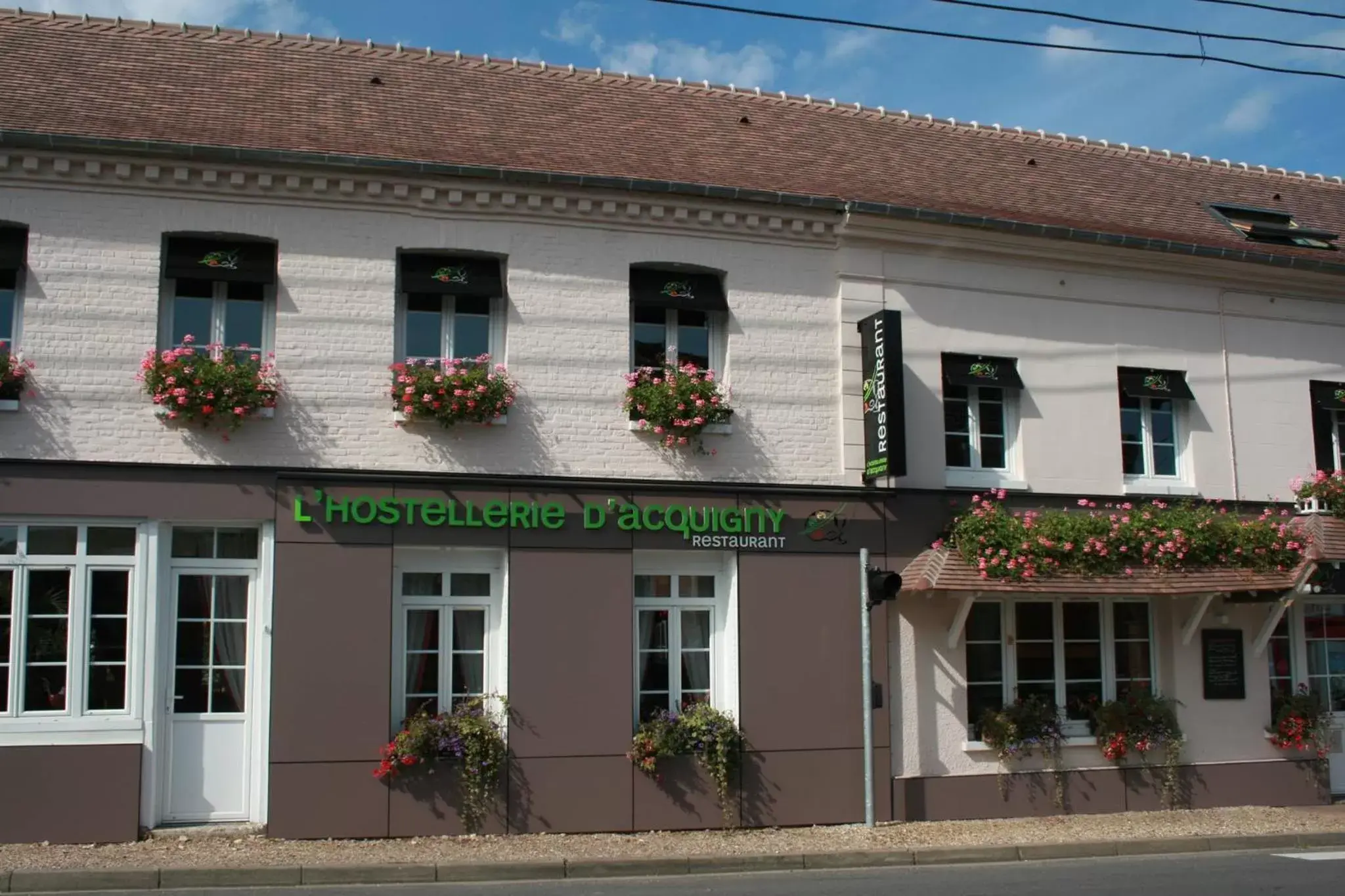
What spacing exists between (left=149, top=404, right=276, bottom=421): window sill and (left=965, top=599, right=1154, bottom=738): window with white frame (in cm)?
735

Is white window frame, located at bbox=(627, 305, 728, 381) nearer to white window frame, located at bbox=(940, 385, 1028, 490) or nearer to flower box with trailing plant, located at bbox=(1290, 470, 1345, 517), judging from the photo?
white window frame, located at bbox=(940, 385, 1028, 490)

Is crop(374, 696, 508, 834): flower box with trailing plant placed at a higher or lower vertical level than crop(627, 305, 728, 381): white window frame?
lower

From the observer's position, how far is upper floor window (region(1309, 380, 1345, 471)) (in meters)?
15.9

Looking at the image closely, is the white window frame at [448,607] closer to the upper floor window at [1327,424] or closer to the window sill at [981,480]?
Answer: the window sill at [981,480]

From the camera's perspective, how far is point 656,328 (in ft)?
44.5

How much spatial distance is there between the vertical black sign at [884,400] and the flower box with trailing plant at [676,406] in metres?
1.48

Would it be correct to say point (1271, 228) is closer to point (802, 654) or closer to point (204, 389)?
point (802, 654)

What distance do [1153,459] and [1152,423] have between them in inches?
16.9

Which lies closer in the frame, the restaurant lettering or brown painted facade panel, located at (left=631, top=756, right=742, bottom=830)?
the restaurant lettering

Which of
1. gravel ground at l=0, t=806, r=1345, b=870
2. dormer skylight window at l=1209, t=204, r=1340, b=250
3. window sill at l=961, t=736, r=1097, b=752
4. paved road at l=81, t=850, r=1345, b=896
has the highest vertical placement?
dormer skylight window at l=1209, t=204, r=1340, b=250

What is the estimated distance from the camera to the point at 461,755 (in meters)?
11.9

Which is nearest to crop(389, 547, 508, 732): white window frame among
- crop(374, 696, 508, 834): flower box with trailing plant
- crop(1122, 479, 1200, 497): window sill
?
crop(374, 696, 508, 834): flower box with trailing plant

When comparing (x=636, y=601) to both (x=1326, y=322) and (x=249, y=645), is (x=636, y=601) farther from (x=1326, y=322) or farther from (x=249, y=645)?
(x=1326, y=322)

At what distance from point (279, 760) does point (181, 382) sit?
3434 mm
